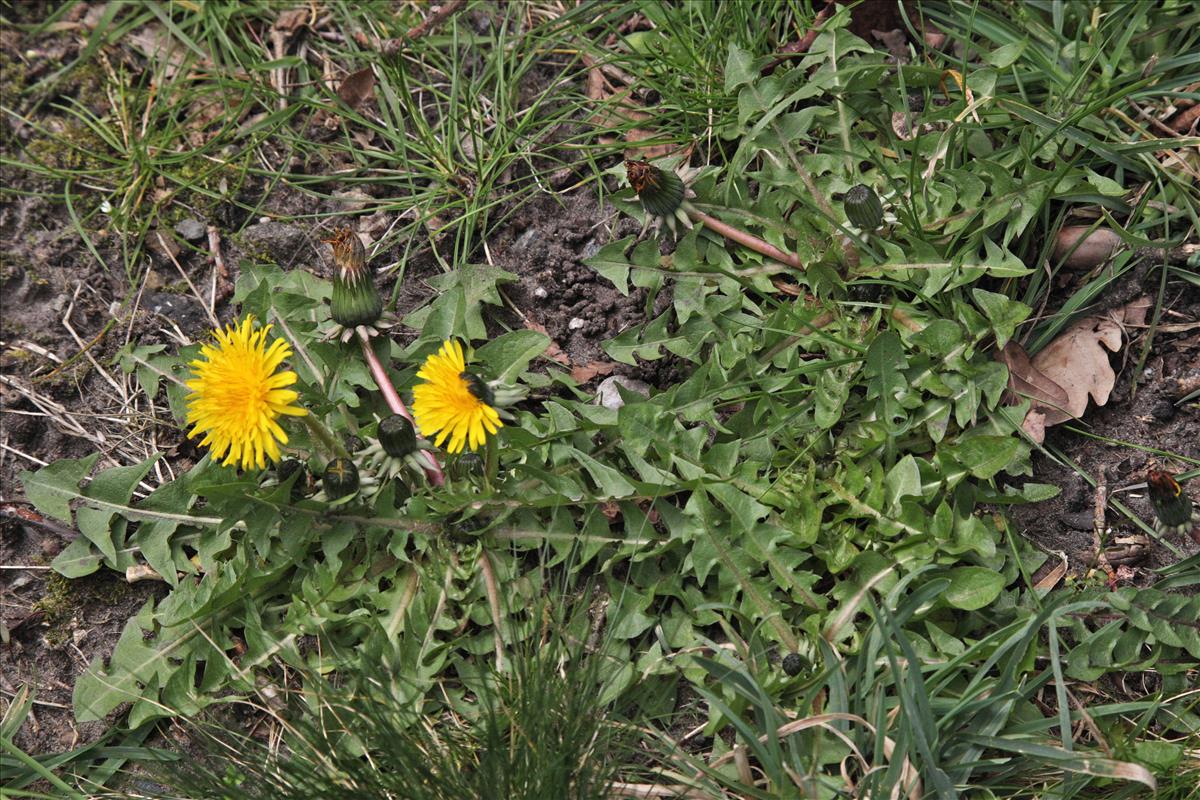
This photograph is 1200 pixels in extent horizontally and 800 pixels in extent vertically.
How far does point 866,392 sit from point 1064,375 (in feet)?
1.71

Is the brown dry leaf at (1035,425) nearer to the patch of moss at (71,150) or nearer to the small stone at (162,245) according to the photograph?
the small stone at (162,245)

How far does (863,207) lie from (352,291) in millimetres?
1371

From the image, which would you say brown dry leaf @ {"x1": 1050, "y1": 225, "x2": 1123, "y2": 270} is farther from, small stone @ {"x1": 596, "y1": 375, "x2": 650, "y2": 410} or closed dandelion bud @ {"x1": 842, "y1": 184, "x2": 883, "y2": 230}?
small stone @ {"x1": 596, "y1": 375, "x2": 650, "y2": 410}

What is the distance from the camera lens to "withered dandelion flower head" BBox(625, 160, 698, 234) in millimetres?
2812

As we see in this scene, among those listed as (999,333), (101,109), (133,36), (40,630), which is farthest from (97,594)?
(999,333)

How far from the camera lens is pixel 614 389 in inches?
119

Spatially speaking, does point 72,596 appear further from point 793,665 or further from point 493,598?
point 793,665

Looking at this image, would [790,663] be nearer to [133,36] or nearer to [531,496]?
[531,496]

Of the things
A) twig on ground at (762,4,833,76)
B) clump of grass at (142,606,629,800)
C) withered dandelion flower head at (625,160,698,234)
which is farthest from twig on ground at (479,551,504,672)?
twig on ground at (762,4,833,76)

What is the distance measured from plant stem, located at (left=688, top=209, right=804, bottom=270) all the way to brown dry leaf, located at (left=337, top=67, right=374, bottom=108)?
50.8 inches

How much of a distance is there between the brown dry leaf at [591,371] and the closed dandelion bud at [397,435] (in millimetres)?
570

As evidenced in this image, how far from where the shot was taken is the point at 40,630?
2996 mm

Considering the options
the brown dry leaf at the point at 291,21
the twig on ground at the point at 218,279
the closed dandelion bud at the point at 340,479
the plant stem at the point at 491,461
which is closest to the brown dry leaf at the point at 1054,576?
the plant stem at the point at 491,461

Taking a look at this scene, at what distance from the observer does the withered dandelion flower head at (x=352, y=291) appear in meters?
2.80
